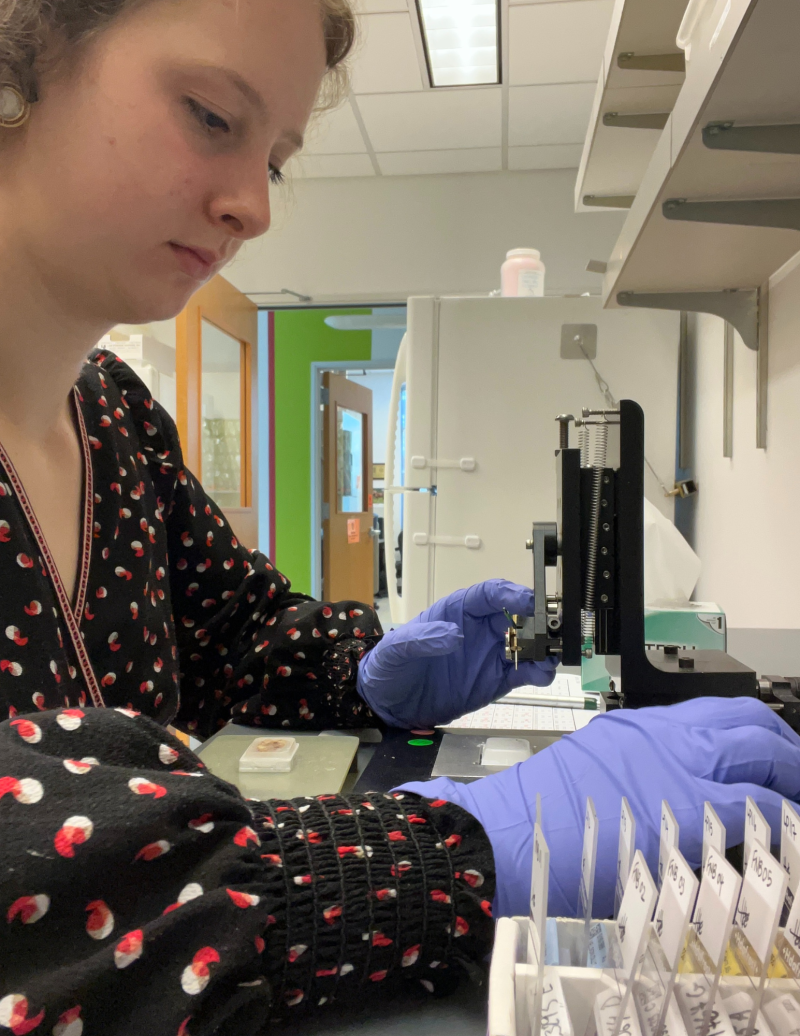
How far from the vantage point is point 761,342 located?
1312 millimetres

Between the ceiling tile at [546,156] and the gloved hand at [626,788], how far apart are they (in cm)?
318

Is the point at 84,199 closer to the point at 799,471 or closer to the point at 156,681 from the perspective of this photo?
the point at 156,681

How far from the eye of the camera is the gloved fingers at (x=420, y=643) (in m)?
0.87

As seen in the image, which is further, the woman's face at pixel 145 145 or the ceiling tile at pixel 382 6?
the ceiling tile at pixel 382 6

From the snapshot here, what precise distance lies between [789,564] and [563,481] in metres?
0.64

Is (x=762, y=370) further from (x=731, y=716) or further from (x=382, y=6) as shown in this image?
(x=382, y=6)

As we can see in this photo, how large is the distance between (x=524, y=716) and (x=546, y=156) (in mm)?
3002

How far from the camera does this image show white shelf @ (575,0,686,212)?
98 centimetres

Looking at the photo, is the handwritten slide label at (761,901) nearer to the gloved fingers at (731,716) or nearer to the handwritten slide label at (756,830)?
the handwritten slide label at (756,830)

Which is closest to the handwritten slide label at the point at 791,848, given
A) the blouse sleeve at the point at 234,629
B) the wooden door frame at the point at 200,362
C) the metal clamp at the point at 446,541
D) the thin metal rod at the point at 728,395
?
the blouse sleeve at the point at 234,629

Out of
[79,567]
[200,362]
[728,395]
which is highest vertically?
[200,362]

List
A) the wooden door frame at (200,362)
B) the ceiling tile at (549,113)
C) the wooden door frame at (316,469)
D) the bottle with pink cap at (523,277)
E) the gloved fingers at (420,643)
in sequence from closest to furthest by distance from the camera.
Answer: the gloved fingers at (420,643), the bottle with pink cap at (523,277), the wooden door frame at (200,362), the ceiling tile at (549,113), the wooden door frame at (316,469)

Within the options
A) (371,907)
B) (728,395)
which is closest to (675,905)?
(371,907)

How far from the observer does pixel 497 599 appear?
3.30ft
